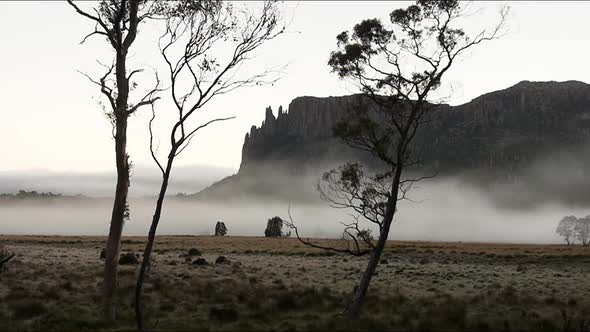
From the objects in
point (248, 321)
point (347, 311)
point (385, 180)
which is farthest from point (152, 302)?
point (385, 180)

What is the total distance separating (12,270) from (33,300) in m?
12.8

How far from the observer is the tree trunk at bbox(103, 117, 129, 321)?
1570 centimetres

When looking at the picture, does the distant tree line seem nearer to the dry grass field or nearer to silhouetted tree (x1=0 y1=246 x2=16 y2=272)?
the dry grass field

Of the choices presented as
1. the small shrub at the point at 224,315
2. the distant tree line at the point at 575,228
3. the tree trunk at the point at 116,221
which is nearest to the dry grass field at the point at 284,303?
the small shrub at the point at 224,315

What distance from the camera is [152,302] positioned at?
19.6 metres

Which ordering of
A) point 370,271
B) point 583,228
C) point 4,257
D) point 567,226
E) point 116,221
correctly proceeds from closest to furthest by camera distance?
point 116,221 → point 370,271 → point 4,257 → point 583,228 → point 567,226

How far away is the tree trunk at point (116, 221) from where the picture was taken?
618 inches

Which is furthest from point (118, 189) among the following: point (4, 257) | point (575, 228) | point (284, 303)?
point (575, 228)

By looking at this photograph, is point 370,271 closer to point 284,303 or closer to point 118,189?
point 284,303

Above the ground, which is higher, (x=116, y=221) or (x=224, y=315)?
(x=116, y=221)

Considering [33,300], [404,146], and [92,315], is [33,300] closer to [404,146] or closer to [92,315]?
[92,315]

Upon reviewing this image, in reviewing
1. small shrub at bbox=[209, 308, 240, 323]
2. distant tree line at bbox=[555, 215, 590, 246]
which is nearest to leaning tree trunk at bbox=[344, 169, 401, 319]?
small shrub at bbox=[209, 308, 240, 323]

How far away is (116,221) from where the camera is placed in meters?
15.8

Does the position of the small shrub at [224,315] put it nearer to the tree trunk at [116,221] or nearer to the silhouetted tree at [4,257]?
the tree trunk at [116,221]
